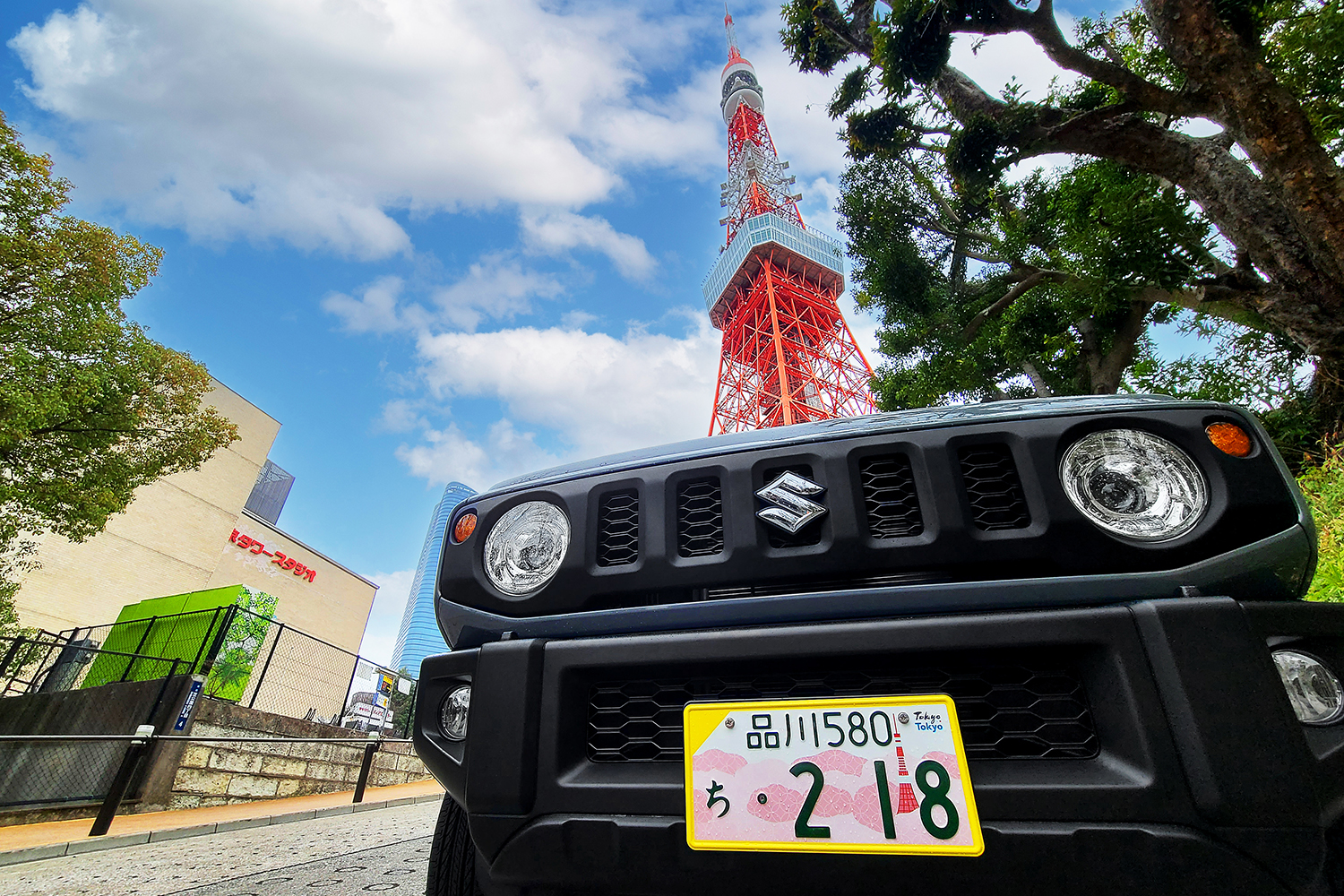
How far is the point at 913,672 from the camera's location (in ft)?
2.87

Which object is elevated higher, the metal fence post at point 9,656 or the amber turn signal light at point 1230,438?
the metal fence post at point 9,656

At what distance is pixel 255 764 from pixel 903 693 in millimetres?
7801

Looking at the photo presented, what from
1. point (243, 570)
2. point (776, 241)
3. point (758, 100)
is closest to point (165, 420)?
point (243, 570)

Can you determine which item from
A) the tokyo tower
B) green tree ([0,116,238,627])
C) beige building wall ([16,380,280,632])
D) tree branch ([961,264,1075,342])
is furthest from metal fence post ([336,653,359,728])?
the tokyo tower

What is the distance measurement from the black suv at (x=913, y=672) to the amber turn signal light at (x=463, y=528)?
8 centimetres

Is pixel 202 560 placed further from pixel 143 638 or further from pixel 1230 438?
pixel 1230 438

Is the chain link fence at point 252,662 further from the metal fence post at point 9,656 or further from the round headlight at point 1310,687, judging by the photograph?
the round headlight at point 1310,687

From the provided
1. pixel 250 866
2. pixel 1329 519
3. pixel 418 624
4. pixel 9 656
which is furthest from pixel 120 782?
pixel 418 624

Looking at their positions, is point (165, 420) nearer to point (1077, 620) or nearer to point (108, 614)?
point (1077, 620)

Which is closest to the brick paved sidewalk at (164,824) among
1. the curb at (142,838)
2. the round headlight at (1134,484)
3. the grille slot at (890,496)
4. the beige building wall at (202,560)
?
the curb at (142,838)

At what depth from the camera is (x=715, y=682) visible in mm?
964

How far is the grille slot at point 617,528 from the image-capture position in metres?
1.11

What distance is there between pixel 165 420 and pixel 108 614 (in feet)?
42.8

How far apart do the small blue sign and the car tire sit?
276 inches
